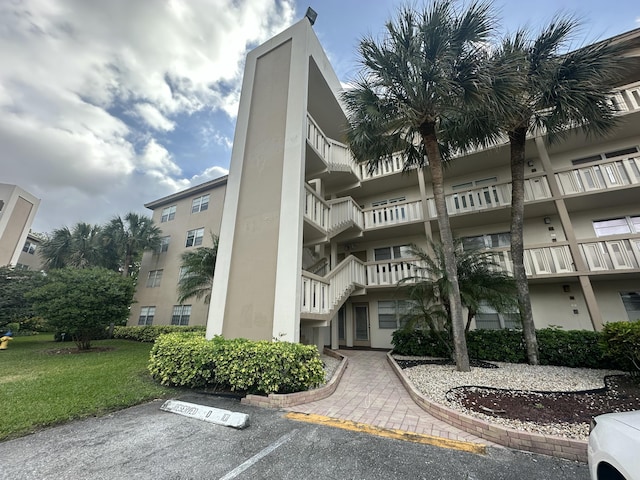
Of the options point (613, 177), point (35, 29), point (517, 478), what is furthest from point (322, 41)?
point (517, 478)

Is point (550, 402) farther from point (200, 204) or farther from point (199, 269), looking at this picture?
point (200, 204)

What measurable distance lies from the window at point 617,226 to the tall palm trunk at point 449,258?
7247 millimetres

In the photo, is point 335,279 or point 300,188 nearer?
point 300,188

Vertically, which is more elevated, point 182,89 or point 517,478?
point 182,89

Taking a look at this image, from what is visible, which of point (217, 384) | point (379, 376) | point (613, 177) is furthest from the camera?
point (613, 177)

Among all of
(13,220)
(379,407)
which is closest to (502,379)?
(379,407)

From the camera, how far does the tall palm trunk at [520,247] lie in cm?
782

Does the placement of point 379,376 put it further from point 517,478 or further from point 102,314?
point 102,314

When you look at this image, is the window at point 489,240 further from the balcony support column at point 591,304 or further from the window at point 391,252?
the balcony support column at point 591,304

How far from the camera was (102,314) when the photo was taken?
11977 mm

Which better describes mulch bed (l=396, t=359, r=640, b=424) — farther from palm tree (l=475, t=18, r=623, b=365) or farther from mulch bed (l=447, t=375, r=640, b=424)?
palm tree (l=475, t=18, r=623, b=365)

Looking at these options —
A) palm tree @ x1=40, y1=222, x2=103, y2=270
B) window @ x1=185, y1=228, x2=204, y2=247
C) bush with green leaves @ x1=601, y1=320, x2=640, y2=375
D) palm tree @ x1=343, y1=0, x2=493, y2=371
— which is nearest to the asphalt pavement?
palm tree @ x1=343, y1=0, x2=493, y2=371

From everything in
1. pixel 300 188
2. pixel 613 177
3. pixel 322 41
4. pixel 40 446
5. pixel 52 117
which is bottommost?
Answer: pixel 40 446

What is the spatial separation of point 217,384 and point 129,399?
1673mm
